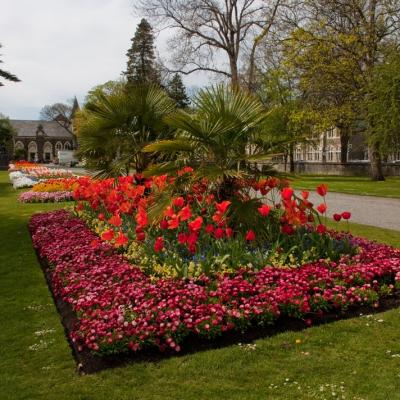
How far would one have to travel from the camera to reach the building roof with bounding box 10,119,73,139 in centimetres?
10734

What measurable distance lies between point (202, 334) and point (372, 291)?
202 centimetres

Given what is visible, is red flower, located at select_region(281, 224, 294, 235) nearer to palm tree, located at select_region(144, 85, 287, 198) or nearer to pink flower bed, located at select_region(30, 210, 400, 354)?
pink flower bed, located at select_region(30, 210, 400, 354)

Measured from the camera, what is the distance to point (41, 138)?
107812 mm

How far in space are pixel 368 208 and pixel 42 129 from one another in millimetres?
102300

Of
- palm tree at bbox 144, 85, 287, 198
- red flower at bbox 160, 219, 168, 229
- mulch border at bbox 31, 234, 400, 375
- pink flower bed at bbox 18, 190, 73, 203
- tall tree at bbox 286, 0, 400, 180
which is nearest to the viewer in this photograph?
mulch border at bbox 31, 234, 400, 375

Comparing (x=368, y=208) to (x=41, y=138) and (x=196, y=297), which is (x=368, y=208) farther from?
(x=41, y=138)

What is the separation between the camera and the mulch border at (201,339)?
402cm

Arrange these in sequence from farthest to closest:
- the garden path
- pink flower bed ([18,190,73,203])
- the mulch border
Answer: pink flower bed ([18,190,73,203]) → the garden path → the mulch border

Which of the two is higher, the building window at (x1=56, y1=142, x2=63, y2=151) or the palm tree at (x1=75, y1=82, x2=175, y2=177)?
the building window at (x1=56, y1=142, x2=63, y2=151)

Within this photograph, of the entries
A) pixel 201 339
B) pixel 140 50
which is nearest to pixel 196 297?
pixel 201 339

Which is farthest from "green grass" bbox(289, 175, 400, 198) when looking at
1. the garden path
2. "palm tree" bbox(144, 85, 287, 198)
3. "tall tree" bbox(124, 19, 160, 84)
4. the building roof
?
the building roof

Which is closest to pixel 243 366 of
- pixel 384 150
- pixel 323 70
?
pixel 384 150

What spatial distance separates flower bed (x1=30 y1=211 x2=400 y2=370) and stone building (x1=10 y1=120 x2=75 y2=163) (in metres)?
105

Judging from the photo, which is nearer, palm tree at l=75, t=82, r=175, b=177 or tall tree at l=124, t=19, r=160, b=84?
palm tree at l=75, t=82, r=175, b=177
